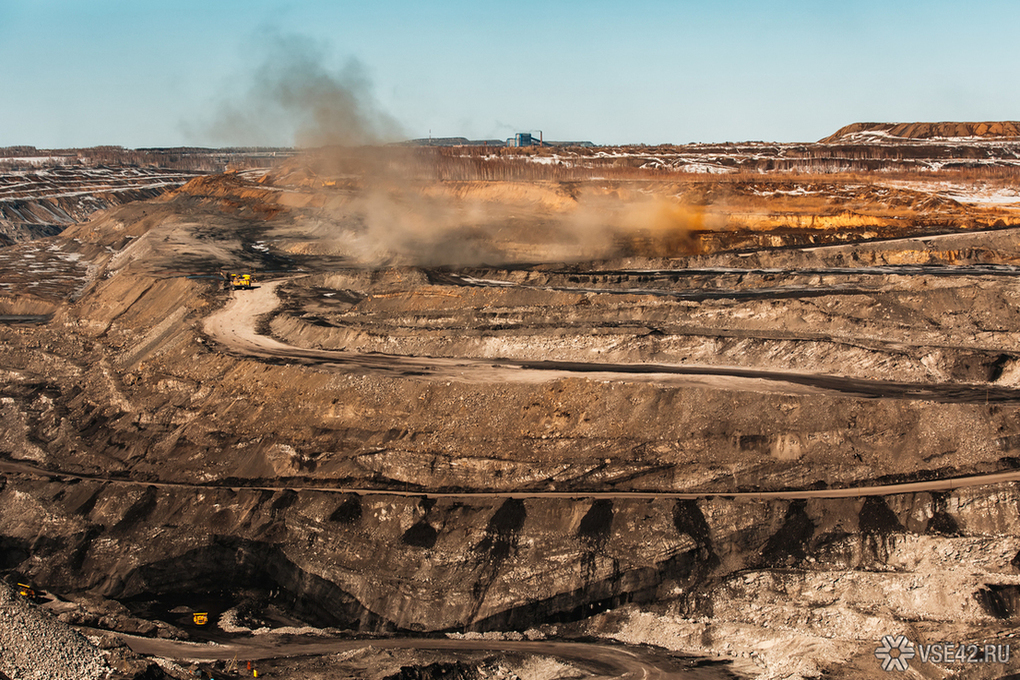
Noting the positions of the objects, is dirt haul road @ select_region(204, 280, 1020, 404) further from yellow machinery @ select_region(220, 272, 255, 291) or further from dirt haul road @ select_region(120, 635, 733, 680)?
dirt haul road @ select_region(120, 635, 733, 680)

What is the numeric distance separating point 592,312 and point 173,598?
82.1 ft

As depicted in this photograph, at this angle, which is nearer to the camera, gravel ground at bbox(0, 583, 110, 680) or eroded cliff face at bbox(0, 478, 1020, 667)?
gravel ground at bbox(0, 583, 110, 680)

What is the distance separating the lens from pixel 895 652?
21125 mm

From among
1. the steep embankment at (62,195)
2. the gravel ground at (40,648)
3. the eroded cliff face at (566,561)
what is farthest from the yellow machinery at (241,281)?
the steep embankment at (62,195)

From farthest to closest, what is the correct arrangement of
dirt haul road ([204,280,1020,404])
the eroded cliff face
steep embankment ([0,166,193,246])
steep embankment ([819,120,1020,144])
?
steep embankment ([819,120,1020,144])
steep embankment ([0,166,193,246])
dirt haul road ([204,280,1020,404])
the eroded cliff face

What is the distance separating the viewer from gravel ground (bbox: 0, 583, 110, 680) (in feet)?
62.4

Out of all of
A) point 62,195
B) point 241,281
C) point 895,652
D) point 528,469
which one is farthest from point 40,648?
point 62,195


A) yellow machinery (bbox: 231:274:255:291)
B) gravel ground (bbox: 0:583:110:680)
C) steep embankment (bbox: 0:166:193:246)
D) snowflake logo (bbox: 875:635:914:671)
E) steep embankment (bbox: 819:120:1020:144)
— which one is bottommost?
gravel ground (bbox: 0:583:110:680)

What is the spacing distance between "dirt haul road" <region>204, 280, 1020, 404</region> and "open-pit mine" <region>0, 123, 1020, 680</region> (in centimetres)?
23

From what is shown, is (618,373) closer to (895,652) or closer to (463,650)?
(463,650)

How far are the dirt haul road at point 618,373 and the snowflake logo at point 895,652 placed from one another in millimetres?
11308

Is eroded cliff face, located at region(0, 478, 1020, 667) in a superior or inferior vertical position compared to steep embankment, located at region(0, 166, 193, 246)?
inferior

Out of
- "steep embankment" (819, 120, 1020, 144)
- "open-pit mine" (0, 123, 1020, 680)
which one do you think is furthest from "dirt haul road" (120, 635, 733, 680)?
"steep embankment" (819, 120, 1020, 144)

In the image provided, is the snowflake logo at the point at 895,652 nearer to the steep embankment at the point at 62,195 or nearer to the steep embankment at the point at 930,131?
the steep embankment at the point at 62,195
